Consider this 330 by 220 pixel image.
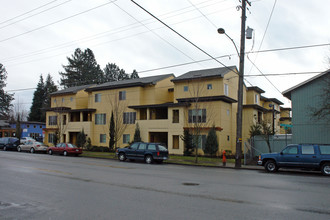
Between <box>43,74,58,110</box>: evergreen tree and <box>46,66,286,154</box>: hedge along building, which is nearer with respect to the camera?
<box>46,66,286,154</box>: hedge along building

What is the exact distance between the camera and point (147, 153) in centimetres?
2269

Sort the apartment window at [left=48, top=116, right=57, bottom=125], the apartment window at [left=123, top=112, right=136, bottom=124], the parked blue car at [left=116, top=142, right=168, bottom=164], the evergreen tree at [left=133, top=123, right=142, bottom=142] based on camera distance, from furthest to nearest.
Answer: the apartment window at [left=48, top=116, right=57, bottom=125] → the apartment window at [left=123, top=112, right=136, bottom=124] → the evergreen tree at [left=133, top=123, right=142, bottom=142] → the parked blue car at [left=116, top=142, right=168, bottom=164]

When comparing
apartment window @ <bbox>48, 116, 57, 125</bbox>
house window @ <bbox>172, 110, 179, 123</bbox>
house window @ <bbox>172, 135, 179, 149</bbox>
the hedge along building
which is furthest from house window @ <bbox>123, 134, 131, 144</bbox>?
apartment window @ <bbox>48, 116, 57, 125</bbox>

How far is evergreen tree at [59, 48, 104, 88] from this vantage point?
7438 cm

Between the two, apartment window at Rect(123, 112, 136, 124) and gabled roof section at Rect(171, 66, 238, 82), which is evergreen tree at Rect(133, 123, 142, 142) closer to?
apartment window at Rect(123, 112, 136, 124)

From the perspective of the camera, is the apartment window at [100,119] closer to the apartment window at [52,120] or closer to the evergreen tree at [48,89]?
the apartment window at [52,120]

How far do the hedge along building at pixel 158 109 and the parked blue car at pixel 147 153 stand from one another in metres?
4.17

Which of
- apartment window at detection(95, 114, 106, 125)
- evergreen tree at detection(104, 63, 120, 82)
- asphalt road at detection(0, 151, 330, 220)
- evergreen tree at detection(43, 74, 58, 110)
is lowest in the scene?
asphalt road at detection(0, 151, 330, 220)

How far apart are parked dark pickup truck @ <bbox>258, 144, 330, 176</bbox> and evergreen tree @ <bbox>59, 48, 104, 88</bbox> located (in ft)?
204

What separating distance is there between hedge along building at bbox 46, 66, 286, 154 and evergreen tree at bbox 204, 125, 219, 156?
101cm

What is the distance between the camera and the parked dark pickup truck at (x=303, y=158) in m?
16.2

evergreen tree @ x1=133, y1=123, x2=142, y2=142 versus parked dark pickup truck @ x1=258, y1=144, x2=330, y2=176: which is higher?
evergreen tree @ x1=133, y1=123, x2=142, y2=142

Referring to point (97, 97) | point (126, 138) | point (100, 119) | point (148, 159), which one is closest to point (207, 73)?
point (126, 138)

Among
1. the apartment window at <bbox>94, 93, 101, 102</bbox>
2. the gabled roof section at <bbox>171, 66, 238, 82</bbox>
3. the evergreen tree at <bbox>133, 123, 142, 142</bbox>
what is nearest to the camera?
the gabled roof section at <bbox>171, 66, 238, 82</bbox>
